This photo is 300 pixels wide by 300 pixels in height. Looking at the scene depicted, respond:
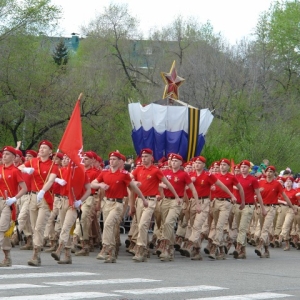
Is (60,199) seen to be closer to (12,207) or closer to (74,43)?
(12,207)

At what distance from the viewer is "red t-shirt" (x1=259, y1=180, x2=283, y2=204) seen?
22.3 m

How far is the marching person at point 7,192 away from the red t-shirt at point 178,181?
13.7ft

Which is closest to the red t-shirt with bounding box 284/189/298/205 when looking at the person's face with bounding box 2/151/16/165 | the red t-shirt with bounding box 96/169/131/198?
the red t-shirt with bounding box 96/169/131/198

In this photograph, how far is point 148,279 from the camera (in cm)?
1466

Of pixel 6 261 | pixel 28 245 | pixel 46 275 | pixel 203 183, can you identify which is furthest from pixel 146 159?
pixel 46 275

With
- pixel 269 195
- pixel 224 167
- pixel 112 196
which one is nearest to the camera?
pixel 112 196

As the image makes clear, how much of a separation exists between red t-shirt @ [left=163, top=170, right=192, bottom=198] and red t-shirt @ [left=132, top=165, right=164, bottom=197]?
581mm

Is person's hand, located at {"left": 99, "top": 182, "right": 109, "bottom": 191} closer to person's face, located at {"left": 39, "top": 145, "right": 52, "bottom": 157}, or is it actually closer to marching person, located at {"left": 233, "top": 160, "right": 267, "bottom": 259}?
person's face, located at {"left": 39, "top": 145, "right": 52, "bottom": 157}

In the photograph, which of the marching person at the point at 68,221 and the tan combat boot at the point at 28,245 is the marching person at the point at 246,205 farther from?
the marching person at the point at 68,221

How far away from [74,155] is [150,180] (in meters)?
2.40

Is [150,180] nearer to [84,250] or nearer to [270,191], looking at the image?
[84,250]

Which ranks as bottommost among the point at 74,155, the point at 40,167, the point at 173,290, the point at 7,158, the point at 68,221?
the point at 173,290

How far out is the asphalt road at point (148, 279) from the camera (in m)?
12.6

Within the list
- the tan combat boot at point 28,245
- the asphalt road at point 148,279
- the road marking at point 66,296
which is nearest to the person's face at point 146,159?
the asphalt road at point 148,279
